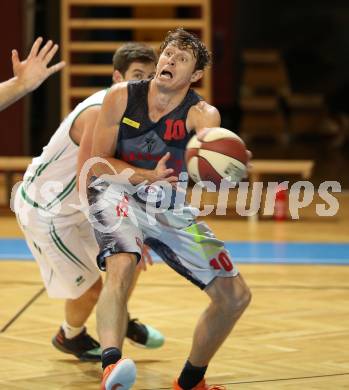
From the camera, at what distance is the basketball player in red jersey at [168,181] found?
463 centimetres

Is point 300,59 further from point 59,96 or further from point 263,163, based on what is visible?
point 263,163

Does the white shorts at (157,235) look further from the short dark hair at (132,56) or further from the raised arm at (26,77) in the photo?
the short dark hair at (132,56)

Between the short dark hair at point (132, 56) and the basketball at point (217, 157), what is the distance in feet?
3.19

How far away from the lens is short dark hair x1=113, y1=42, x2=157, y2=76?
5434mm

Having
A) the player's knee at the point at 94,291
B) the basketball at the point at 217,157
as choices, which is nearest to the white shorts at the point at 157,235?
the basketball at the point at 217,157

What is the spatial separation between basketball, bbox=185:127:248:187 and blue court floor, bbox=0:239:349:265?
386 cm

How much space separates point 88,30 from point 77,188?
881 centimetres

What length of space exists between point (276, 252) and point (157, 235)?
14.0 feet

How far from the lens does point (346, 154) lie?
1753 cm

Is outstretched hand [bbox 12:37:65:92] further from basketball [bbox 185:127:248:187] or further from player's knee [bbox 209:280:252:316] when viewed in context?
player's knee [bbox 209:280:252:316]

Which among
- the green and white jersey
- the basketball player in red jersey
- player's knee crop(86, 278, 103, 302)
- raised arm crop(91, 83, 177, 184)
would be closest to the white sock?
player's knee crop(86, 278, 103, 302)

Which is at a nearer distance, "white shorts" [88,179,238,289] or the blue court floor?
"white shorts" [88,179,238,289]


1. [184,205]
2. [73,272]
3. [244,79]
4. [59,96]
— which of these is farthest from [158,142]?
[244,79]

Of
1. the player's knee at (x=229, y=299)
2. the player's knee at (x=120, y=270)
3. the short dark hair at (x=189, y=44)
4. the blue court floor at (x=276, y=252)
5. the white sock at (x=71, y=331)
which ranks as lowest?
the blue court floor at (x=276, y=252)
